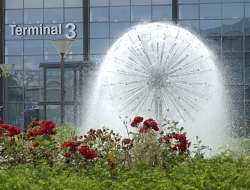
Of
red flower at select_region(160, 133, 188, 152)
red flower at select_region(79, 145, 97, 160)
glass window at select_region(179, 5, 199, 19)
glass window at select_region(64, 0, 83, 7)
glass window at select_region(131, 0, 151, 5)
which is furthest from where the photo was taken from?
glass window at select_region(64, 0, 83, 7)

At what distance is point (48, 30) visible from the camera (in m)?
47.4

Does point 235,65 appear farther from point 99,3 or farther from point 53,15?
point 53,15

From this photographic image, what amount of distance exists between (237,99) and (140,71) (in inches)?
1118

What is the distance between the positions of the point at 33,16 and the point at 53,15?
1294 mm

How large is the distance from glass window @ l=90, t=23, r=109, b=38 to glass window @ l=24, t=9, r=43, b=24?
324 cm

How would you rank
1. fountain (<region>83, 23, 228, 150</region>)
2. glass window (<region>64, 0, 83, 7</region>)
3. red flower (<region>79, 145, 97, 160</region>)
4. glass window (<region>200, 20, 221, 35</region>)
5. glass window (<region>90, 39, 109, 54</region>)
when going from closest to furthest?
red flower (<region>79, 145, 97, 160</region>) < fountain (<region>83, 23, 228, 150</region>) < glass window (<region>200, 20, 221, 35</region>) < glass window (<region>90, 39, 109, 54</region>) < glass window (<region>64, 0, 83, 7</region>)

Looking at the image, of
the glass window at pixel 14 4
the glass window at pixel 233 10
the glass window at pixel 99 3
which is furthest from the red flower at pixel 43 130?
the glass window at pixel 14 4

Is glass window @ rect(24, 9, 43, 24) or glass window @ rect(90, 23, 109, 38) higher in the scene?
glass window @ rect(24, 9, 43, 24)

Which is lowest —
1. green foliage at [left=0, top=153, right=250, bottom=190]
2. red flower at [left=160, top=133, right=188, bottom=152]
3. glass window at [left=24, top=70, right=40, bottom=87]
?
green foliage at [left=0, top=153, right=250, bottom=190]

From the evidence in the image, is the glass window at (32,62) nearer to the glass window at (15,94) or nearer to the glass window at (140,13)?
the glass window at (15,94)

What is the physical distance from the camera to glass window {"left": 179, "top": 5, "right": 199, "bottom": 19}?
46562 mm

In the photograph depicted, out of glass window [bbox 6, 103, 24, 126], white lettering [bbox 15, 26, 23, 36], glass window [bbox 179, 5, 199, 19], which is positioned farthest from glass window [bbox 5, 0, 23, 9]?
glass window [bbox 179, 5, 199, 19]

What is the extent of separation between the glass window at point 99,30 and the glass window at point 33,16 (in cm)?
324

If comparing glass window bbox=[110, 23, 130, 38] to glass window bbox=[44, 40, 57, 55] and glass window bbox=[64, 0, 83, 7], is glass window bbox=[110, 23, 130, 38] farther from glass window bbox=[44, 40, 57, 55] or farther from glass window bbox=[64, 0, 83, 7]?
glass window bbox=[44, 40, 57, 55]
